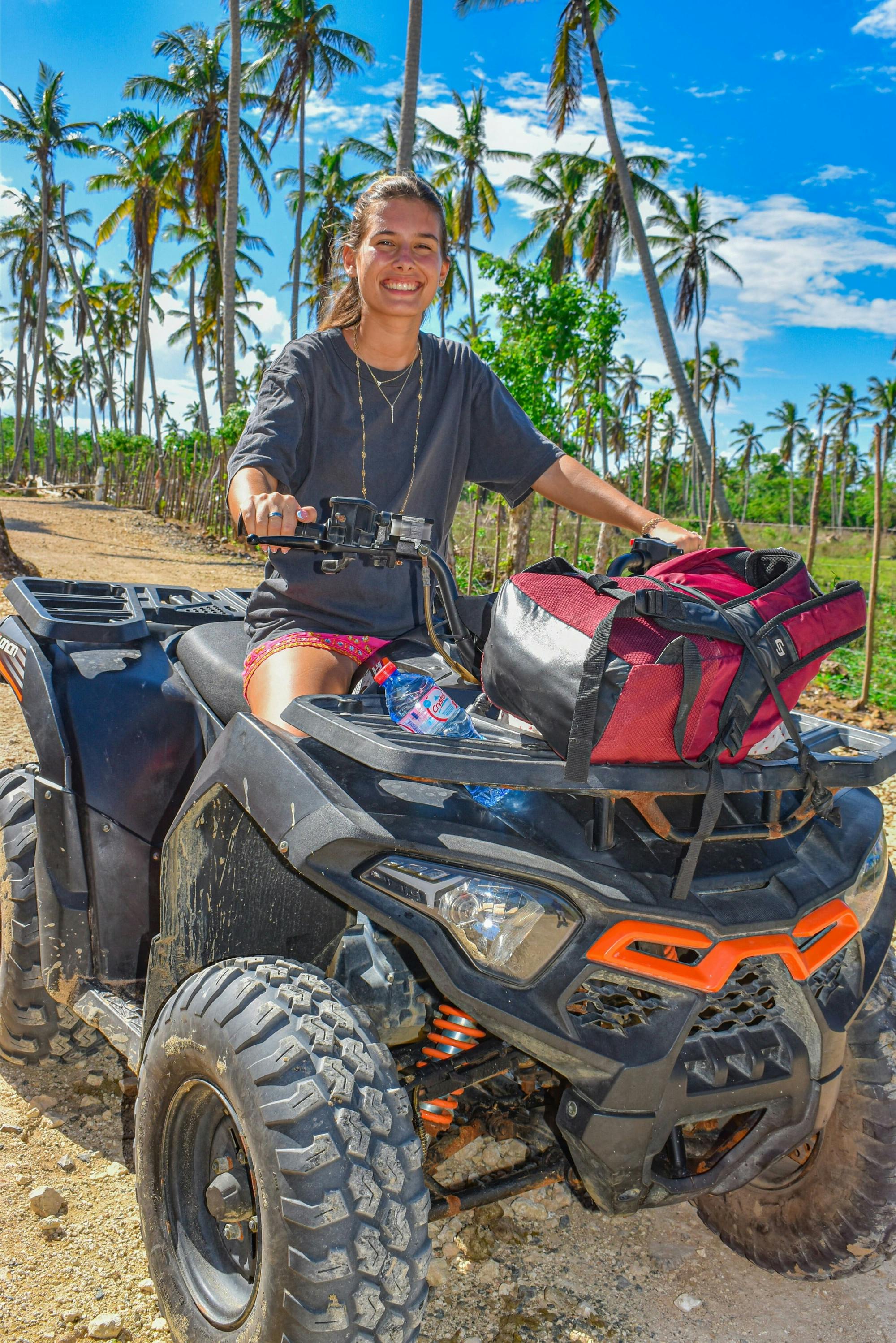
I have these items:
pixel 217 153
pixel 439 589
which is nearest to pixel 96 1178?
pixel 439 589

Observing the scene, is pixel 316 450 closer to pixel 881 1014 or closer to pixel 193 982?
pixel 193 982

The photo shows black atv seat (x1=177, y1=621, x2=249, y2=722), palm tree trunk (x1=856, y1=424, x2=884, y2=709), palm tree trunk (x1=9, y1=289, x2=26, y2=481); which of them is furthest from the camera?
palm tree trunk (x1=9, y1=289, x2=26, y2=481)

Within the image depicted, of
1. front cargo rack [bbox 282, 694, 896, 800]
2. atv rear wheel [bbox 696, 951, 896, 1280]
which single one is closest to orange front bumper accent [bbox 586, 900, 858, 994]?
front cargo rack [bbox 282, 694, 896, 800]

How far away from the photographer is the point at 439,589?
187 cm

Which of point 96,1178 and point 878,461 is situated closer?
point 96,1178

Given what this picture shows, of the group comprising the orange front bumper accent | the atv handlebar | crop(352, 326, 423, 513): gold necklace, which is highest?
crop(352, 326, 423, 513): gold necklace

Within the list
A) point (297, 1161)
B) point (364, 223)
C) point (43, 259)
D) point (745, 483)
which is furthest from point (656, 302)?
point (745, 483)

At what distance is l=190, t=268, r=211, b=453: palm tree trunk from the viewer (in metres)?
38.5

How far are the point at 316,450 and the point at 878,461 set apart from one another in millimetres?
7094

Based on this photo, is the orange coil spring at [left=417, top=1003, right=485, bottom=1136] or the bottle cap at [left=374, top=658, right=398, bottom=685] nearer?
the orange coil spring at [left=417, top=1003, right=485, bottom=1136]

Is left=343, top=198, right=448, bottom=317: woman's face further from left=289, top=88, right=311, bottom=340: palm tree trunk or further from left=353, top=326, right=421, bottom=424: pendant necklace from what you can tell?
left=289, top=88, right=311, bottom=340: palm tree trunk

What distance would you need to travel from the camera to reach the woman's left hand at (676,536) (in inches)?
84.4

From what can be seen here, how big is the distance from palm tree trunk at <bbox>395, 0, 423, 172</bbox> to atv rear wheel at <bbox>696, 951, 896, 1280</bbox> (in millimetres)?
12132

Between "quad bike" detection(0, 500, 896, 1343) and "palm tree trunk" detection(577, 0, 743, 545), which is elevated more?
"palm tree trunk" detection(577, 0, 743, 545)
